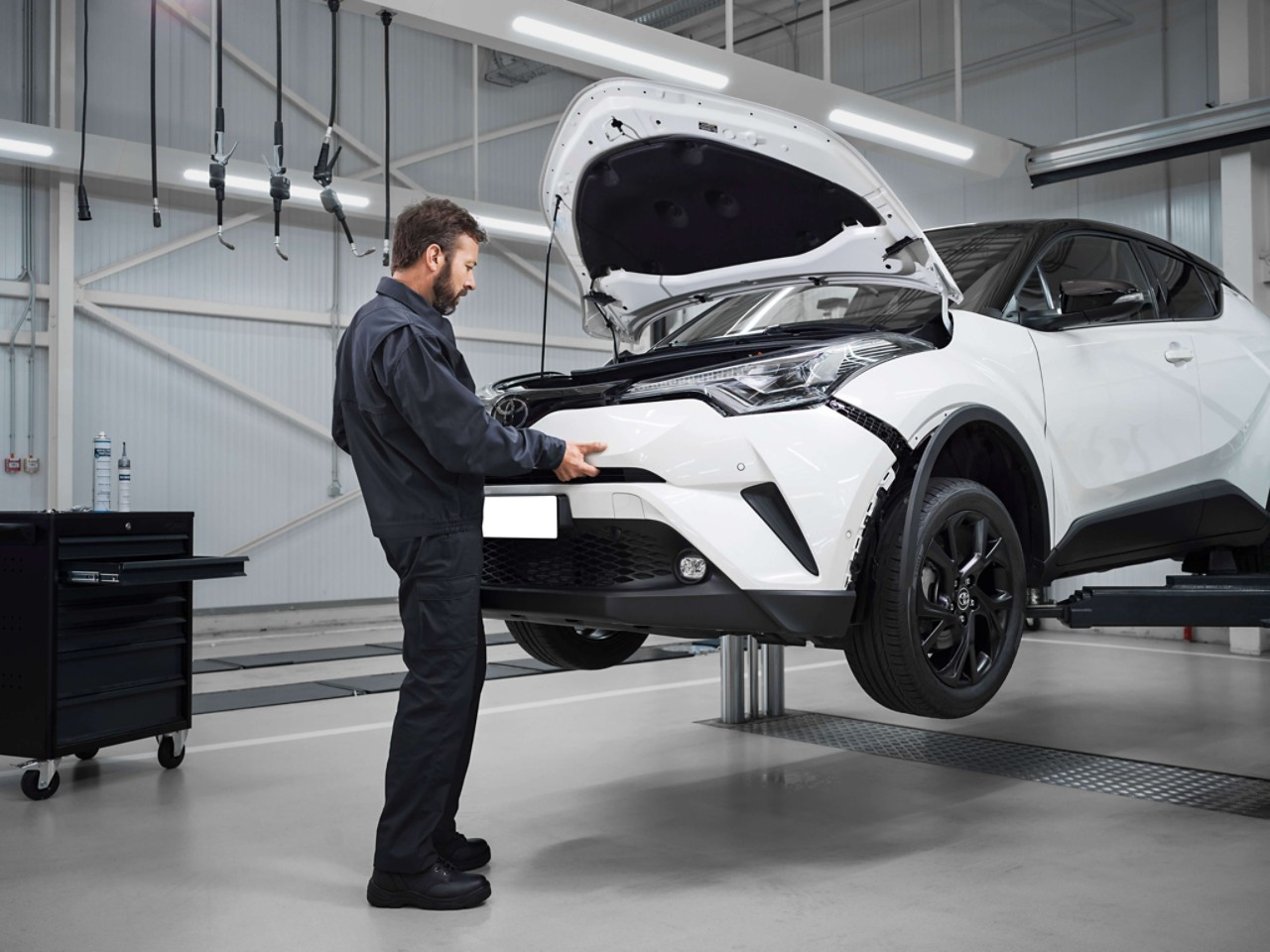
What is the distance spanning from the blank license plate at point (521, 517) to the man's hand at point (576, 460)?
3.4 inches

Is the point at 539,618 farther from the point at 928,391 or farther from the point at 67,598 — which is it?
the point at 67,598

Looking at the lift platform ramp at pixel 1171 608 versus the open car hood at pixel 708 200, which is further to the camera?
the lift platform ramp at pixel 1171 608

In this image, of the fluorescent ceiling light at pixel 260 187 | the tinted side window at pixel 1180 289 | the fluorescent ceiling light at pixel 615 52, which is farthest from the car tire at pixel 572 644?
the fluorescent ceiling light at pixel 260 187

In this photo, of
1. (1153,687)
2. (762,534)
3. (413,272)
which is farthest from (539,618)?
(1153,687)

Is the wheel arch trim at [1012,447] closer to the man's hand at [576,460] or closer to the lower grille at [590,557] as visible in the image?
the lower grille at [590,557]

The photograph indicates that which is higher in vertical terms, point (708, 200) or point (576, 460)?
point (708, 200)

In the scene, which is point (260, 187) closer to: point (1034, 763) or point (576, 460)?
point (576, 460)

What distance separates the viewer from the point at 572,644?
324cm

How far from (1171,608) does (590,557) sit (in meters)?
1.65

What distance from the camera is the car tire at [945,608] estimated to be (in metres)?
2.46

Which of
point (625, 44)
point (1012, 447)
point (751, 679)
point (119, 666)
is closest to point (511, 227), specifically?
point (625, 44)

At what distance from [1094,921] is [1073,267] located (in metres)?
1.93

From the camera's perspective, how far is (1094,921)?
229 centimetres

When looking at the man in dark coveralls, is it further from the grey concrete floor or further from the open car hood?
the open car hood
